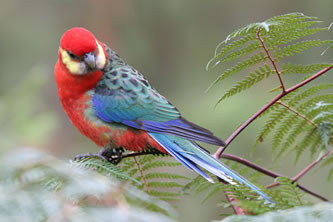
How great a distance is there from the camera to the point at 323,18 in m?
6.48

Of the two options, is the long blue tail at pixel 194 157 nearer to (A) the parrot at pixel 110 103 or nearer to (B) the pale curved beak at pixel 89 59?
(A) the parrot at pixel 110 103

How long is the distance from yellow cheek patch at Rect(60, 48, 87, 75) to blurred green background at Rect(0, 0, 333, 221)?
8.50 ft

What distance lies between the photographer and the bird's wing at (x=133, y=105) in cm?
315

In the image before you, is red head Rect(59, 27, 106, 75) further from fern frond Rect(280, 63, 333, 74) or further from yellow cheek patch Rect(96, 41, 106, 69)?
fern frond Rect(280, 63, 333, 74)

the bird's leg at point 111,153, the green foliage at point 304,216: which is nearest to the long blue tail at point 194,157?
the bird's leg at point 111,153

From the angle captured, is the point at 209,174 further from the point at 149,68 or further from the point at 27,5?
the point at 27,5

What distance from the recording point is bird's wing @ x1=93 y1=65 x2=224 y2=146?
3150 millimetres

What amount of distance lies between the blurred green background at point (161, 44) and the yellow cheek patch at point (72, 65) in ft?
8.50

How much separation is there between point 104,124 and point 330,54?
14.4ft

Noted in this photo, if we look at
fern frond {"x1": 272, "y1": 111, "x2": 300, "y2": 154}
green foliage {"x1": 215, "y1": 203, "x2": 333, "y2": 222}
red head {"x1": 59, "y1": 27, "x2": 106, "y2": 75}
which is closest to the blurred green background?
red head {"x1": 59, "y1": 27, "x2": 106, "y2": 75}

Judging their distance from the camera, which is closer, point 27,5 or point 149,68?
point 149,68

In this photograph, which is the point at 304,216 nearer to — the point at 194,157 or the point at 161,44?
the point at 194,157

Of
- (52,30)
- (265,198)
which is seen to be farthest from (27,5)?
(265,198)

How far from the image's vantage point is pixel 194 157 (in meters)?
2.75
